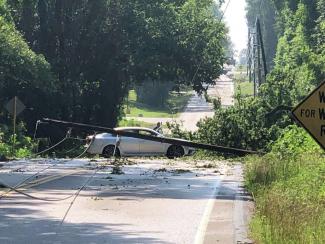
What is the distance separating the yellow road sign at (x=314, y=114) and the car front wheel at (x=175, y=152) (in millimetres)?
22129

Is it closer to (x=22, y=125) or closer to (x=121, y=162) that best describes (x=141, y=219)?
(x=121, y=162)

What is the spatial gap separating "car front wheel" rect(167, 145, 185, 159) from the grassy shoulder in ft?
34.8

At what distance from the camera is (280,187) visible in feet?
45.8

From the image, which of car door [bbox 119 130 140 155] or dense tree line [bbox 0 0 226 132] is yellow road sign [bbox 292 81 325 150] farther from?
dense tree line [bbox 0 0 226 132]

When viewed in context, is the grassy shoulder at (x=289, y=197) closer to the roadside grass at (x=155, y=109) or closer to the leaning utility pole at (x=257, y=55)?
the leaning utility pole at (x=257, y=55)

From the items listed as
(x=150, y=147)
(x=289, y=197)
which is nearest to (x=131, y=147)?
(x=150, y=147)

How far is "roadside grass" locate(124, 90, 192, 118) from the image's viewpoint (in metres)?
97.4

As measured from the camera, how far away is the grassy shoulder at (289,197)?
938cm

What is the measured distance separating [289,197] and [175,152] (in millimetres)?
21408

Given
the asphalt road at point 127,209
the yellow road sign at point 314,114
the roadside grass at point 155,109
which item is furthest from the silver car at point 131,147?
the roadside grass at point 155,109

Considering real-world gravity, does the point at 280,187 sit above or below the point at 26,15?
below

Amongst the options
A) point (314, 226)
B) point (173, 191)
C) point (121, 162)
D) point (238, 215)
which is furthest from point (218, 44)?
point (314, 226)

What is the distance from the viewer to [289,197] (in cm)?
1136

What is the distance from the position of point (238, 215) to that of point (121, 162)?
14.5 meters
